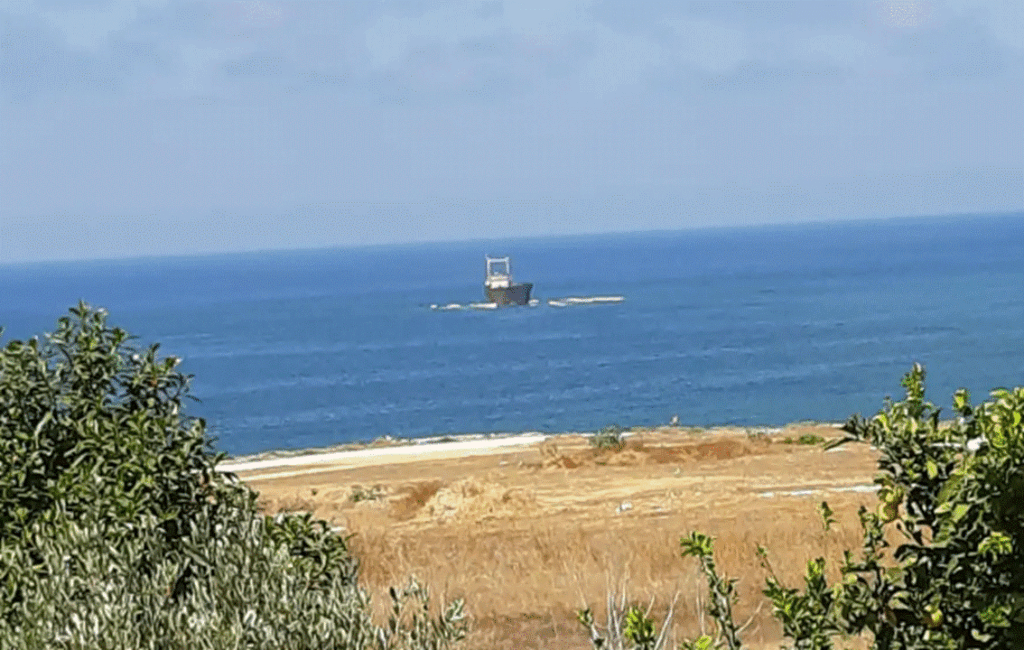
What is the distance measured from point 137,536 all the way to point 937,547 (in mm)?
3291

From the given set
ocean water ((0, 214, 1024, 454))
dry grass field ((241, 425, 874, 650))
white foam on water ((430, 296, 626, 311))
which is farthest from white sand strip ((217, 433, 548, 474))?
white foam on water ((430, 296, 626, 311))

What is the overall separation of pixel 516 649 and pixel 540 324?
4580 inches

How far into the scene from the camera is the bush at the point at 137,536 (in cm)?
525

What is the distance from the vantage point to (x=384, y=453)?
41.2 meters

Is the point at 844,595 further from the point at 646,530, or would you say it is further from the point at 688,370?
the point at 688,370

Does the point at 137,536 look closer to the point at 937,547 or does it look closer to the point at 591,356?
the point at 937,547

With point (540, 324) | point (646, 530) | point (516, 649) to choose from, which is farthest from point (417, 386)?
point (516, 649)

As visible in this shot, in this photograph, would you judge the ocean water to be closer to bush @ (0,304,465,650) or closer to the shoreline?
the shoreline

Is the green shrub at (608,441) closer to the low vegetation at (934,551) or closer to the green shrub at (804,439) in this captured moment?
the green shrub at (804,439)

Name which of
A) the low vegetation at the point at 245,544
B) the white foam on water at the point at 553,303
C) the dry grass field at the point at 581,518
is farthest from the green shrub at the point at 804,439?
the white foam on water at the point at 553,303

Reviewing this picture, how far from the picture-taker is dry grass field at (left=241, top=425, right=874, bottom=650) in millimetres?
12102

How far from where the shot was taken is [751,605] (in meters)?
12.1

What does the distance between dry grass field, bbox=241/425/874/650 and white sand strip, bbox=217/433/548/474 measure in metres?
1.86

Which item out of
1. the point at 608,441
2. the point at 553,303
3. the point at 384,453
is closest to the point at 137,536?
the point at 608,441
